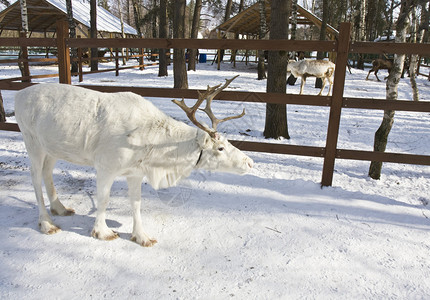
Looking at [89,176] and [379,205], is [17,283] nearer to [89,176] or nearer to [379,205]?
[89,176]

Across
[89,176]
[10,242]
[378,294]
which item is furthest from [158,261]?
[89,176]

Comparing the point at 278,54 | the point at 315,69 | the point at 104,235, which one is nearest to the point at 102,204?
the point at 104,235

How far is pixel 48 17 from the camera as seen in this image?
23969 mm

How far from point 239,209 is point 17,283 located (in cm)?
204

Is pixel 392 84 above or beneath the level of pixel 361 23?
beneath

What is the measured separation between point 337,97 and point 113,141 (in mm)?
2570

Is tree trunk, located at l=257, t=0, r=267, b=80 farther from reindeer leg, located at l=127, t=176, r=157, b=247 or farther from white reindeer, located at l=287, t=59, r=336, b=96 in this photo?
reindeer leg, located at l=127, t=176, r=157, b=247

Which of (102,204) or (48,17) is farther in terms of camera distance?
(48,17)

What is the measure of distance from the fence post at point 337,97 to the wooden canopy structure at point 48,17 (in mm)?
20206

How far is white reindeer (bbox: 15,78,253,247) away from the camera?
2.72m

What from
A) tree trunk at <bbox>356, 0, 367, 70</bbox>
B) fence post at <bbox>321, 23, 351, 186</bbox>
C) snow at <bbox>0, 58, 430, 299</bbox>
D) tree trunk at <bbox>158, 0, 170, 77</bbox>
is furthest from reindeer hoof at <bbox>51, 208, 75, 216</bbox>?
tree trunk at <bbox>356, 0, 367, 70</bbox>

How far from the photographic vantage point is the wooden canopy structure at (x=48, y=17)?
20406 millimetres

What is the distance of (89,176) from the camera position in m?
4.19

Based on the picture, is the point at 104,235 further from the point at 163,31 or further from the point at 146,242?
the point at 163,31
